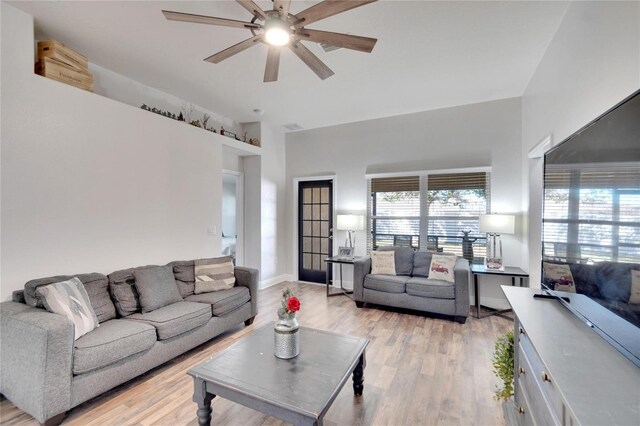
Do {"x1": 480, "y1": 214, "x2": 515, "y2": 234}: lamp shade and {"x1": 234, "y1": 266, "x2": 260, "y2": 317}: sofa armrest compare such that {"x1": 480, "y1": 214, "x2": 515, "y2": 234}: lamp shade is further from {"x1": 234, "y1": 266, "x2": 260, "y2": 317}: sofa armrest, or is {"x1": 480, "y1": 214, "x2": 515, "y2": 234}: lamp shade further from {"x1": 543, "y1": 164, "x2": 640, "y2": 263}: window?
{"x1": 234, "y1": 266, "x2": 260, "y2": 317}: sofa armrest

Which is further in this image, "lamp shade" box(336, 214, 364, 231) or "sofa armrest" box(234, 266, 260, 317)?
"lamp shade" box(336, 214, 364, 231)

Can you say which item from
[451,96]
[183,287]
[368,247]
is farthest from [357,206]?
[183,287]

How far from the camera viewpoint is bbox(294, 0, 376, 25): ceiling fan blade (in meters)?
1.68

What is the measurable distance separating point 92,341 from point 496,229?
14.7 ft

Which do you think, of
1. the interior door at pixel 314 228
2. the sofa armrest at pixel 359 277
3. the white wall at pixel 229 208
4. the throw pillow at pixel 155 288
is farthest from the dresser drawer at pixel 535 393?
the white wall at pixel 229 208

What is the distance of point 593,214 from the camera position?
4.45 feet

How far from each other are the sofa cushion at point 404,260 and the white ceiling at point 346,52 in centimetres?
229

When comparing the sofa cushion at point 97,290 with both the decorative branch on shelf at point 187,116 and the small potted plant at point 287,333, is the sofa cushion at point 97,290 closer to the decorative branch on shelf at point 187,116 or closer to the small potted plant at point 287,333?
the small potted plant at point 287,333

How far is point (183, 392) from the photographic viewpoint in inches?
90.7

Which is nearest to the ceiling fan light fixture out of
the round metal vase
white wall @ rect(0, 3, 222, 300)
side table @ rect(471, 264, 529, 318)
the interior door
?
the round metal vase

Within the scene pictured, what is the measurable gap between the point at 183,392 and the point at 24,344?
1.11 m

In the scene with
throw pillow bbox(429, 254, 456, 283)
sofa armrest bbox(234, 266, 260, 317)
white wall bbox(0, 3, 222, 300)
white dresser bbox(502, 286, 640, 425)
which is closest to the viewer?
white dresser bbox(502, 286, 640, 425)

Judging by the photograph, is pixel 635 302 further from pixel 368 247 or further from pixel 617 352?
pixel 368 247

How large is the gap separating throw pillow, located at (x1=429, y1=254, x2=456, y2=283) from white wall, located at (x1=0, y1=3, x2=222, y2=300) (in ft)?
11.1
